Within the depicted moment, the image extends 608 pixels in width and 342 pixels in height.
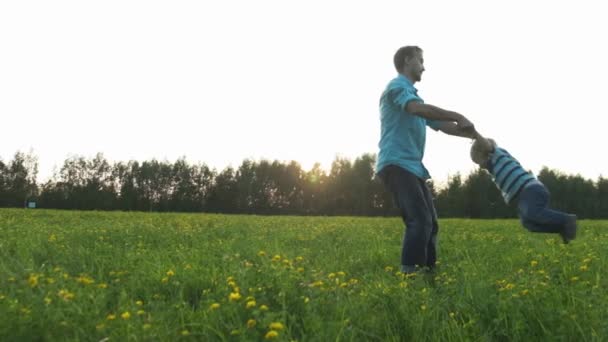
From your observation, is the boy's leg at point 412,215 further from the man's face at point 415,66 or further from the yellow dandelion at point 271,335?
the yellow dandelion at point 271,335

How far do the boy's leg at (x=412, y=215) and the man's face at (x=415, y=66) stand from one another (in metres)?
0.94

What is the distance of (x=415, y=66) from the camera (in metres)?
4.98

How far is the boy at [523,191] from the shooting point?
402cm

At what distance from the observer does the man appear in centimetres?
472

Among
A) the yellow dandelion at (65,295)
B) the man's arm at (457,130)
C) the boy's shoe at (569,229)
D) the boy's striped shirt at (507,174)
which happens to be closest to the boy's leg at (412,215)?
the man's arm at (457,130)

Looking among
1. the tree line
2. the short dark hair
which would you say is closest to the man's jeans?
the short dark hair

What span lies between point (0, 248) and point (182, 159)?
277ft

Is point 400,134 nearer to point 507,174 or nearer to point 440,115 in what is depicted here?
point 440,115

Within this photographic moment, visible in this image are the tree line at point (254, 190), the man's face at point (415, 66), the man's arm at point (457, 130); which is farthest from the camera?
the tree line at point (254, 190)

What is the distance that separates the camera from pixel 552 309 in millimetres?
3186

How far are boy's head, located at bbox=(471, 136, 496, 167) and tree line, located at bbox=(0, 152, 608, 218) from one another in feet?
224

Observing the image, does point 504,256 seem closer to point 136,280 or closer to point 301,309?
point 301,309

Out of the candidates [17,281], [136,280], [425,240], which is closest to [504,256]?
[425,240]

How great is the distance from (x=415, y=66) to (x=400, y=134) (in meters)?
0.71
